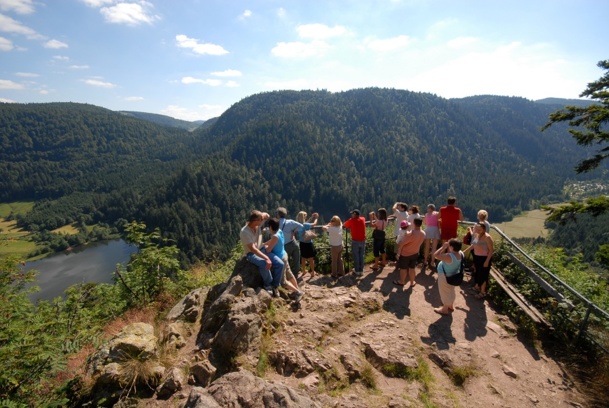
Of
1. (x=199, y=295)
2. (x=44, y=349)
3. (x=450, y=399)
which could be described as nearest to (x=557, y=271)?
(x=450, y=399)

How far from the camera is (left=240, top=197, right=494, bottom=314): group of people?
6984 mm

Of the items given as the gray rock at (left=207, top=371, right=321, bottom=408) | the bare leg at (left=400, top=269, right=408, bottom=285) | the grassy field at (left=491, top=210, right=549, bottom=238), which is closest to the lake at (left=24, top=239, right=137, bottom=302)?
the bare leg at (left=400, top=269, right=408, bottom=285)

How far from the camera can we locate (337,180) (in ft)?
552

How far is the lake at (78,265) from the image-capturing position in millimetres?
83787

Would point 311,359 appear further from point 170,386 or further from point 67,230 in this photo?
point 67,230

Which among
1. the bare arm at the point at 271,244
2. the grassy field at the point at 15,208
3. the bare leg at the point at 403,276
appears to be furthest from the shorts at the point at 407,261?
the grassy field at the point at 15,208

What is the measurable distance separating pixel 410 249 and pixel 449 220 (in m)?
1.99

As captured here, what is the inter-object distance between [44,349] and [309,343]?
182 inches

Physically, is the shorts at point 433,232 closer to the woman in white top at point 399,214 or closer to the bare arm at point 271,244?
the woman in white top at point 399,214

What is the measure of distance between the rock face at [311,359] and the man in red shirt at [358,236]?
2258 millimetres

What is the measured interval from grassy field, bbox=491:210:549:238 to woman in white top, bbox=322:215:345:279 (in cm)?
13522

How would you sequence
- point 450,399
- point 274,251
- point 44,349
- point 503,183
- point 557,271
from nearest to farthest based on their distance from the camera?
point 450,399 < point 44,349 < point 274,251 < point 557,271 < point 503,183

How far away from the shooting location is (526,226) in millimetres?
140625

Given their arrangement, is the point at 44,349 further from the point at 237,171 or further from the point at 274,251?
the point at 237,171
